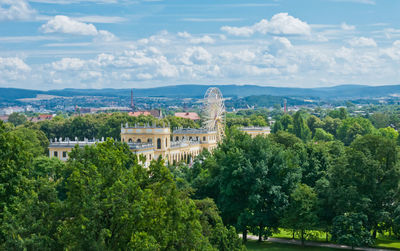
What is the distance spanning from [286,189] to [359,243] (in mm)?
7325

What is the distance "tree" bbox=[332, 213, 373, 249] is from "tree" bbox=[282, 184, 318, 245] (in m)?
2.14

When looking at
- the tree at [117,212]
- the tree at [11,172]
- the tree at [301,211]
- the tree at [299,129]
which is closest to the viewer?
the tree at [117,212]

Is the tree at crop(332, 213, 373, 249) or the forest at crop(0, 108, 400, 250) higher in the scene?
the forest at crop(0, 108, 400, 250)

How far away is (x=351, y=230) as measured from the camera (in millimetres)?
42500

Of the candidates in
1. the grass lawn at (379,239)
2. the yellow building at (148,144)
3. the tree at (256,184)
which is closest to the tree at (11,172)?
the tree at (256,184)

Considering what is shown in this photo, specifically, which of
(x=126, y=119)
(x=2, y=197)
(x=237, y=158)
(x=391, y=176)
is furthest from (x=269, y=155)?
(x=126, y=119)

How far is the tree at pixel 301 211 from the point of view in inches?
1756

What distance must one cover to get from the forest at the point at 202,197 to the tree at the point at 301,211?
0.26 ft

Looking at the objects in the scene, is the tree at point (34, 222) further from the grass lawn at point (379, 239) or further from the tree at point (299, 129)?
the tree at point (299, 129)

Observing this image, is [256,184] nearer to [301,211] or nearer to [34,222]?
[301,211]

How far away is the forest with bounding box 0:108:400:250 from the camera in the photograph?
27.5 meters

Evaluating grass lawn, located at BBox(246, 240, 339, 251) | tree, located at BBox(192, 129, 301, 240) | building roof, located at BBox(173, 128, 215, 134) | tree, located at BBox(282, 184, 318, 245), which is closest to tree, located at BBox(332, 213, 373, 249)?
tree, located at BBox(282, 184, 318, 245)

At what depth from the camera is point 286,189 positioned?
46.8 metres

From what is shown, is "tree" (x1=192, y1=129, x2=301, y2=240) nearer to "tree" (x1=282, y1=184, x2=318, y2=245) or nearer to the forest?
the forest
